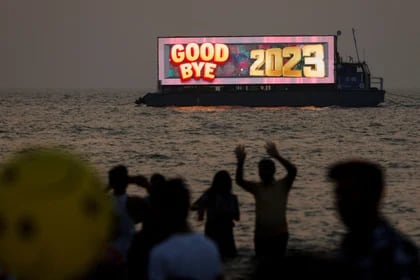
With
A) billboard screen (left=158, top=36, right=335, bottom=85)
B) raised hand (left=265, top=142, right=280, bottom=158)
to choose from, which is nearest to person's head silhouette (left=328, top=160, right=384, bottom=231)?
raised hand (left=265, top=142, right=280, bottom=158)

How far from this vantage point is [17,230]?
10.8ft

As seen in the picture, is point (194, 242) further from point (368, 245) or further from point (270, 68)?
point (270, 68)

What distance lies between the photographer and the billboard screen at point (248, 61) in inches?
3526

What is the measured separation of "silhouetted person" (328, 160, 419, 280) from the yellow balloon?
1.05m

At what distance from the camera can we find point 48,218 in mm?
3260

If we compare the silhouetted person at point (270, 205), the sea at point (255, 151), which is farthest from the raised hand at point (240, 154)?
the sea at point (255, 151)

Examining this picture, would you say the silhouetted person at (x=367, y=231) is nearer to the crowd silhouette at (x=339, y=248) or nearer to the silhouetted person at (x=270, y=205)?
the crowd silhouette at (x=339, y=248)

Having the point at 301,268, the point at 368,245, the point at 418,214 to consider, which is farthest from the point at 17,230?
the point at 418,214

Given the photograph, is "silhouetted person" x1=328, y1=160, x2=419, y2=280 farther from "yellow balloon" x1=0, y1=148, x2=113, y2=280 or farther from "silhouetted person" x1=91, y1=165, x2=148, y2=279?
"silhouetted person" x1=91, y1=165, x2=148, y2=279

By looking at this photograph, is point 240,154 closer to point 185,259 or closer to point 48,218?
point 185,259

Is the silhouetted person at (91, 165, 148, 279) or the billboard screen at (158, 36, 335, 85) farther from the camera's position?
the billboard screen at (158, 36, 335, 85)

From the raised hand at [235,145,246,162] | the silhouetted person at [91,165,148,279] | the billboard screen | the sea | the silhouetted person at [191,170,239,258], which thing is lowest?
the sea

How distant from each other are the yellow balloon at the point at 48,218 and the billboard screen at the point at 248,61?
86.1 meters

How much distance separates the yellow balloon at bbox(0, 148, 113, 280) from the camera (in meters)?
3.26
